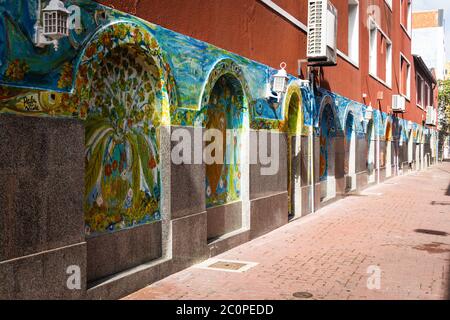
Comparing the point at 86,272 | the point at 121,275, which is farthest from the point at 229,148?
the point at 86,272

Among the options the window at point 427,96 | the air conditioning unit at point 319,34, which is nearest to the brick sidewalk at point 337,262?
the air conditioning unit at point 319,34

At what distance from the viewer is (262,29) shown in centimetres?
994

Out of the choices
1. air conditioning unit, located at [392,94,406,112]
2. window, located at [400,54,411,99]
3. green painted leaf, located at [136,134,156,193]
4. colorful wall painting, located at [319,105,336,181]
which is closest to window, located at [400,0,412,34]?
window, located at [400,54,411,99]

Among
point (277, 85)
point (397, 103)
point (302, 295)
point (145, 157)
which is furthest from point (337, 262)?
point (397, 103)

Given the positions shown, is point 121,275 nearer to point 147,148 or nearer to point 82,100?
point 147,148

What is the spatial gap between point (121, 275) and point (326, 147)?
33.4ft

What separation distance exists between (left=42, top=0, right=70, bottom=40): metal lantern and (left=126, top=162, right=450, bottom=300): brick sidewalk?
9.79ft

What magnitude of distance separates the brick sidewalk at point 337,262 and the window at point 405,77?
17.0 metres

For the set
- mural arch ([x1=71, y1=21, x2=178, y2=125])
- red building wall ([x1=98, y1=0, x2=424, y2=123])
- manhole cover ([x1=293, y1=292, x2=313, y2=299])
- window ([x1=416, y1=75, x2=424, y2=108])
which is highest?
window ([x1=416, y1=75, x2=424, y2=108])

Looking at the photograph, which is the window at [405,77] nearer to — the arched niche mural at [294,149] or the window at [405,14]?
the window at [405,14]

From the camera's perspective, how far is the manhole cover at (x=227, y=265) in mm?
7321

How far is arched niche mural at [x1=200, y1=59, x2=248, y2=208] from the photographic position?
831 centimetres

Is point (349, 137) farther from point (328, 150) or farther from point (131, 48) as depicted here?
point (131, 48)

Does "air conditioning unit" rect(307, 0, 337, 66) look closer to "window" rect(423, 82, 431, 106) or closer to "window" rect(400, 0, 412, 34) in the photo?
"window" rect(400, 0, 412, 34)
